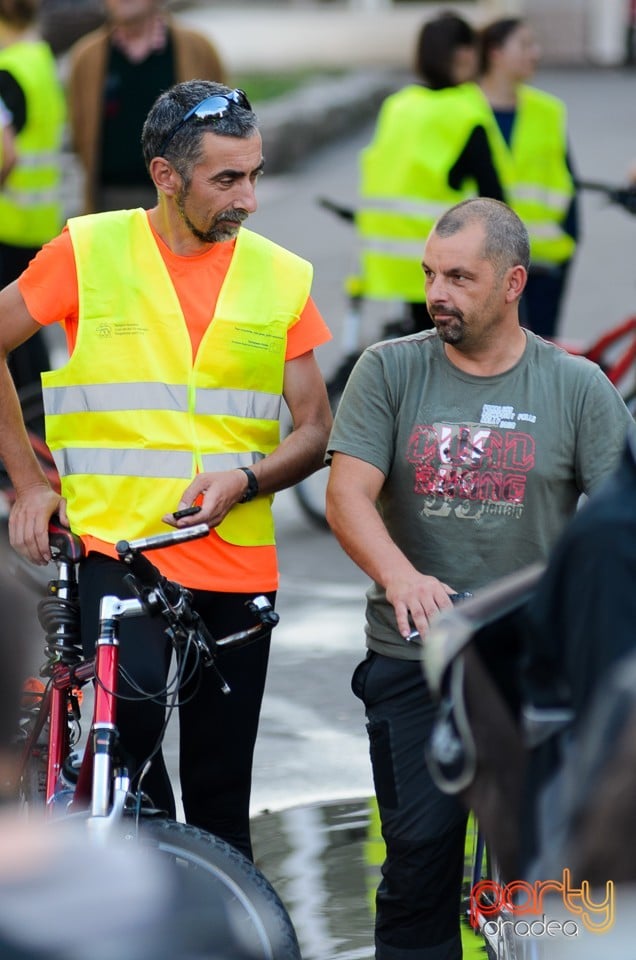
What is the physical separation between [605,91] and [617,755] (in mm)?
25439

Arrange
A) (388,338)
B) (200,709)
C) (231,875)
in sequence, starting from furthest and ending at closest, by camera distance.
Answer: (388,338) < (200,709) < (231,875)

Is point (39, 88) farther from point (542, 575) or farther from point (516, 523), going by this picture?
point (542, 575)

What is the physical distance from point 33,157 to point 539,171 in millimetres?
2338

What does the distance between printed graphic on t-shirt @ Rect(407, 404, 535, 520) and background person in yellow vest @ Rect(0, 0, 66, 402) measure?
4698 mm

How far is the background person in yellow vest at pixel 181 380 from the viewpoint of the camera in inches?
169

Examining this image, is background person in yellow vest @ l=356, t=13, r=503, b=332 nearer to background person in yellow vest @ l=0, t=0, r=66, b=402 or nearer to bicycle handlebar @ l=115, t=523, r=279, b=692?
background person in yellow vest @ l=0, t=0, r=66, b=402

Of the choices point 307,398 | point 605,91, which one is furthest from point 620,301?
point 605,91

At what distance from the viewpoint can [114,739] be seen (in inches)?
152

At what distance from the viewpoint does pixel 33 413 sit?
26.8 feet

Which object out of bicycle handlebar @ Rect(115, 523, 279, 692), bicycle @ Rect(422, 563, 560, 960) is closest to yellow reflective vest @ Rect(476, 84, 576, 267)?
bicycle handlebar @ Rect(115, 523, 279, 692)

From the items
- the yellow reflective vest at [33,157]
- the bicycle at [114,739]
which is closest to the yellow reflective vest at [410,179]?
the yellow reflective vest at [33,157]

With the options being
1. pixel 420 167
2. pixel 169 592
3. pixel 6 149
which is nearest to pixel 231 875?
pixel 169 592

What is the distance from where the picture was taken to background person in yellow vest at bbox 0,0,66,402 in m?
8.73

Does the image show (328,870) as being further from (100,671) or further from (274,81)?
Answer: (274,81)
